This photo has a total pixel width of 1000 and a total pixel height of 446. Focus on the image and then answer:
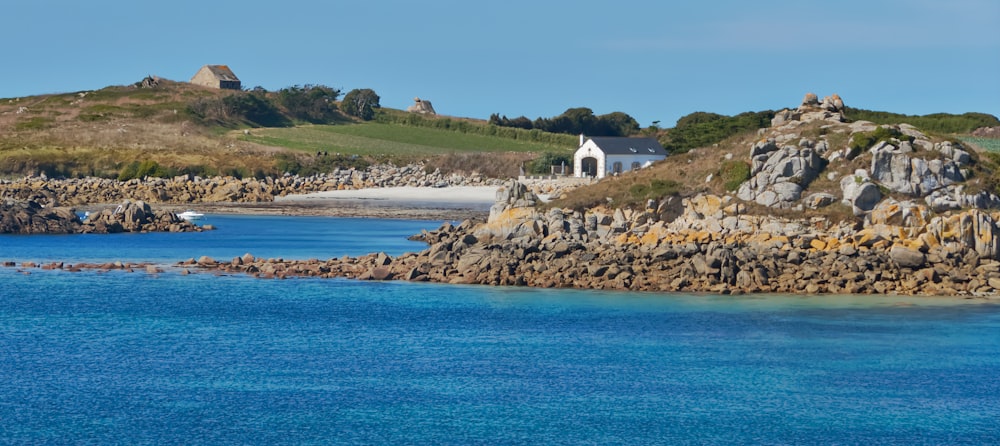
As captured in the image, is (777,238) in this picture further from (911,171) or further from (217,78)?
(217,78)

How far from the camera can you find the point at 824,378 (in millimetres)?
29922

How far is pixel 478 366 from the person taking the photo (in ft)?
102

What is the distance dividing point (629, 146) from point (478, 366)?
245 ft

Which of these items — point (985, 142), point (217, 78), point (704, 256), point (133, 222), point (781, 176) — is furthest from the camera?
point (217, 78)

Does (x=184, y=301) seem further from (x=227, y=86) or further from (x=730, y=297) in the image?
(x=227, y=86)

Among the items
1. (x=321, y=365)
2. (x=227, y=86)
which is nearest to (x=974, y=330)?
(x=321, y=365)

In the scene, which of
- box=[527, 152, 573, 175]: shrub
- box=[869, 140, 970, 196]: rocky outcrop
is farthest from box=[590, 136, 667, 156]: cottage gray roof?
box=[869, 140, 970, 196]: rocky outcrop

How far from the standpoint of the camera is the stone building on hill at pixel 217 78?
17050 centimetres

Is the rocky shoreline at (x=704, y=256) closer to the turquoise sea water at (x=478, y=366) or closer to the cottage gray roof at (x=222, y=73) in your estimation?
the turquoise sea water at (x=478, y=366)

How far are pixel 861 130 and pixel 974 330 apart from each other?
51.5ft

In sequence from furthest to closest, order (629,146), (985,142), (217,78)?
(217,78), (629,146), (985,142)

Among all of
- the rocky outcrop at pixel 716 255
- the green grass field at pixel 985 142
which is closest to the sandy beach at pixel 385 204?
the green grass field at pixel 985 142

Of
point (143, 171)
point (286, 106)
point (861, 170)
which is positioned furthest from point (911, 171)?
point (286, 106)

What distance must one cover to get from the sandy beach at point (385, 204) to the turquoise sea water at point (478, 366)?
148ft
